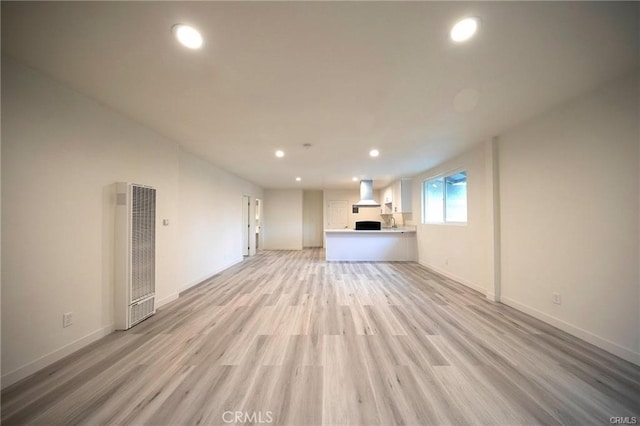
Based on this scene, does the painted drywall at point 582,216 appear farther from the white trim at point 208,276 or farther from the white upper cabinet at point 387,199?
Result: the white trim at point 208,276

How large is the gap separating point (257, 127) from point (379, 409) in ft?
10.2

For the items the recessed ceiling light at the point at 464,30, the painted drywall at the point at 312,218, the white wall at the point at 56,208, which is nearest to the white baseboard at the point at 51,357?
the white wall at the point at 56,208

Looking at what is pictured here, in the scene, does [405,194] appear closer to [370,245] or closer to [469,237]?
[370,245]

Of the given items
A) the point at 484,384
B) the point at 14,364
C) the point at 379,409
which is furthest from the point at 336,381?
the point at 14,364

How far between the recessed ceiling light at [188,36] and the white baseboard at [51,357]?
110 inches

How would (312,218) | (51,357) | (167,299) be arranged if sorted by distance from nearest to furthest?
(51,357), (167,299), (312,218)

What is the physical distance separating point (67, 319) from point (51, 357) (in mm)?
302

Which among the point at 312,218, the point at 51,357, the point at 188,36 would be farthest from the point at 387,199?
the point at 51,357

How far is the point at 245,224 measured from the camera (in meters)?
7.60

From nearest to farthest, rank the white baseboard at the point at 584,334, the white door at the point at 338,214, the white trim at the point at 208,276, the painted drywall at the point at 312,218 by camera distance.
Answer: the white baseboard at the point at 584,334 → the white trim at the point at 208,276 → the white door at the point at 338,214 → the painted drywall at the point at 312,218

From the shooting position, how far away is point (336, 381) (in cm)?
170

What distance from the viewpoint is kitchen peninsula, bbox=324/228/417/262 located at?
6.62m
